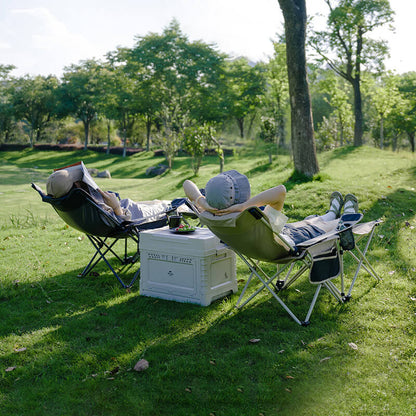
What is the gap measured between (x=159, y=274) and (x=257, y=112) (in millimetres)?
34531

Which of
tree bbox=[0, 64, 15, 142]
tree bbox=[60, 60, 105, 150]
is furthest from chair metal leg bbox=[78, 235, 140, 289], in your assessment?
tree bbox=[0, 64, 15, 142]

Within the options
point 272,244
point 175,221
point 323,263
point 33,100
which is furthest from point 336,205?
point 33,100

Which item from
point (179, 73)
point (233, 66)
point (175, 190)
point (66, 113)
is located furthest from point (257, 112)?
point (175, 190)

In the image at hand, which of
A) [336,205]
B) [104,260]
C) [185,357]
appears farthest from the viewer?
[104,260]

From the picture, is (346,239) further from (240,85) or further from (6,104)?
(6,104)

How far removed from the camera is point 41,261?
16.9ft

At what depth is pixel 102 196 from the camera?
4.14 m

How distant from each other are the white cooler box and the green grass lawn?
115 millimetres

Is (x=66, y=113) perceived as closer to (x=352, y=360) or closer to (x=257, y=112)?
(x=257, y=112)

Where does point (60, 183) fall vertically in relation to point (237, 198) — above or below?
above

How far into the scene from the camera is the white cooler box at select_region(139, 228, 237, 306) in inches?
138

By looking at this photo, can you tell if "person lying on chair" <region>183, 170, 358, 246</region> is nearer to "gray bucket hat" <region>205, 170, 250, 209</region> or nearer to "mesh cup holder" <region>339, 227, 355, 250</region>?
"gray bucket hat" <region>205, 170, 250, 209</region>

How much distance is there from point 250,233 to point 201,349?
0.83 metres

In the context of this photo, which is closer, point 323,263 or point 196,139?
point 323,263
